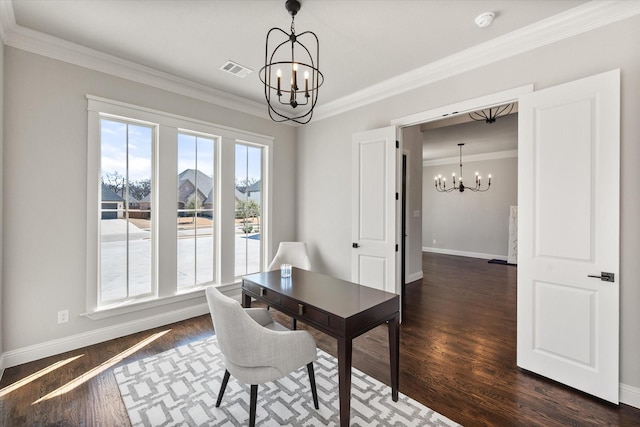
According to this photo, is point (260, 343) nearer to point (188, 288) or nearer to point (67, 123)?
point (188, 288)

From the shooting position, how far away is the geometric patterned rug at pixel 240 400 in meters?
1.81

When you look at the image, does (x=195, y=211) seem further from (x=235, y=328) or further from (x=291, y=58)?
(x=235, y=328)

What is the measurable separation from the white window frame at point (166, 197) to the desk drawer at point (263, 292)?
4.60 feet

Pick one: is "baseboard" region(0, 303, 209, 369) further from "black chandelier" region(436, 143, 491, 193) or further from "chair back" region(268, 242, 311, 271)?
"black chandelier" region(436, 143, 491, 193)

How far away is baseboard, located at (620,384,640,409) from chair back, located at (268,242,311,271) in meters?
2.95

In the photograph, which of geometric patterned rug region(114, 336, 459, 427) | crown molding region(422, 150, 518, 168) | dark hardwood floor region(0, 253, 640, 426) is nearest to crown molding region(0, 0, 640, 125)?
dark hardwood floor region(0, 253, 640, 426)

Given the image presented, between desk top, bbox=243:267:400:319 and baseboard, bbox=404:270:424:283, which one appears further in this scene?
baseboard, bbox=404:270:424:283

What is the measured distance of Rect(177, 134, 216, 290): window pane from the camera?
3.48 m

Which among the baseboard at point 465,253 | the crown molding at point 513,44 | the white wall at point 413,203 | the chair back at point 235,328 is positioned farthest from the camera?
the baseboard at point 465,253

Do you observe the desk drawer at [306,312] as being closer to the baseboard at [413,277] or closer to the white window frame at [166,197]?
the white window frame at [166,197]

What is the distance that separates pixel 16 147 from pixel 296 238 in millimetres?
3327

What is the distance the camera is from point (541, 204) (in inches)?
89.6

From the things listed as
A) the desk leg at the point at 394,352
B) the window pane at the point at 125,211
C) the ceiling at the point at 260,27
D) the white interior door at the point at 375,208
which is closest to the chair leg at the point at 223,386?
the desk leg at the point at 394,352

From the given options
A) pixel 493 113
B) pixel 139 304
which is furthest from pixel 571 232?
pixel 139 304
